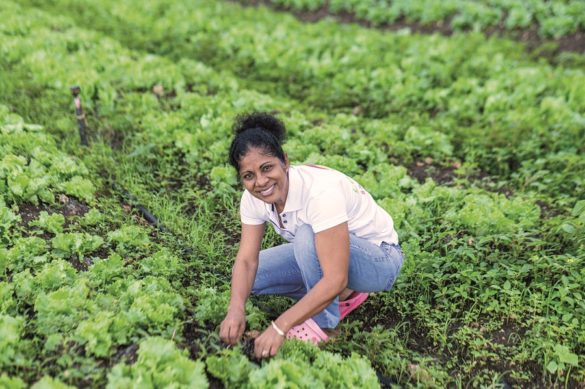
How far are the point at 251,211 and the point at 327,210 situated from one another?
1.85 feet

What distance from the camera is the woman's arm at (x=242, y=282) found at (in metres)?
3.09

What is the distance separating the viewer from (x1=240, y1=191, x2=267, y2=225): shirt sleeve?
3334 millimetres

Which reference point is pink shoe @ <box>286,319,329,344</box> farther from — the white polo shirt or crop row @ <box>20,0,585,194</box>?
crop row @ <box>20,0,585,194</box>

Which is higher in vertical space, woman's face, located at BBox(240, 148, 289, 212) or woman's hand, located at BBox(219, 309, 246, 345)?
woman's face, located at BBox(240, 148, 289, 212)

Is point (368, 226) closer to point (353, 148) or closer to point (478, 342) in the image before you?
→ point (478, 342)

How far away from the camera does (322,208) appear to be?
3021 mm

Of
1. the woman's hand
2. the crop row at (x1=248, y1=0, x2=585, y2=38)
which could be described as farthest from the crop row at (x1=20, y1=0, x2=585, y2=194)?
the woman's hand

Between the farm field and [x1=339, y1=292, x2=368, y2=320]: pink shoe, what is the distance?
5.0 inches

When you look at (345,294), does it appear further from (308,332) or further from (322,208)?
(322,208)

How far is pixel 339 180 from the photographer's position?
318 centimetres

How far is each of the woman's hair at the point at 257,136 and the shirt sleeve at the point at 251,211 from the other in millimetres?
299

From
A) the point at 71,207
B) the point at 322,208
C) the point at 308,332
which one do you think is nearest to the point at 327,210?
the point at 322,208

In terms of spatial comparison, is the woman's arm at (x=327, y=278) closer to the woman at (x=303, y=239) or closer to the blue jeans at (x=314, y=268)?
the woman at (x=303, y=239)

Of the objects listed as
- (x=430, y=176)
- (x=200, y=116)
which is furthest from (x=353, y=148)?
(x=200, y=116)
